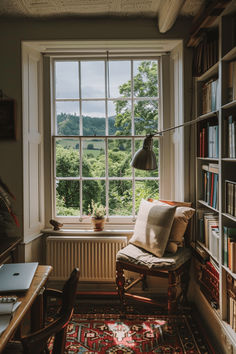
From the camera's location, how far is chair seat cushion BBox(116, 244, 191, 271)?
2602 millimetres

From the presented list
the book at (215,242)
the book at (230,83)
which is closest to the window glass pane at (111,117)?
the book at (230,83)

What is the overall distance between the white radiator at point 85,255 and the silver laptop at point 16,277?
1359 millimetres

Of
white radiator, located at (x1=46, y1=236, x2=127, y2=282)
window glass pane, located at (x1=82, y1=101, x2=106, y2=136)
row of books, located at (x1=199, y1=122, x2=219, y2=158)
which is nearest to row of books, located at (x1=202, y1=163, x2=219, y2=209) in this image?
row of books, located at (x1=199, y1=122, x2=219, y2=158)

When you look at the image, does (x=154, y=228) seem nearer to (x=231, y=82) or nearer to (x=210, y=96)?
(x=210, y=96)

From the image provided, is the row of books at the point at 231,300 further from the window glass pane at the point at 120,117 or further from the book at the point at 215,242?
the window glass pane at the point at 120,117

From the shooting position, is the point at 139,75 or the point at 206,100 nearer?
the point at 206,100

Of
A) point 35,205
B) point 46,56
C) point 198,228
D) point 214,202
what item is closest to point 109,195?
point 35,205

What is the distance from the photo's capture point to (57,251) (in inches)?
130

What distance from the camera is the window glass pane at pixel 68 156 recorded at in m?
3.57

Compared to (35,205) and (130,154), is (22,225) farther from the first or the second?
(130,154)

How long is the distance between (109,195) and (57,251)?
0.91 metres

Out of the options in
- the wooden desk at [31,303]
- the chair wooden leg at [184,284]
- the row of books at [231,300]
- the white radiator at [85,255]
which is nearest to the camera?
the wooden desk at [31,303]

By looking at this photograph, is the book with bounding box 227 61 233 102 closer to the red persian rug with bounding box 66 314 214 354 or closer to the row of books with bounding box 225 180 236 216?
the row of books with bounding box 225 180 236 216

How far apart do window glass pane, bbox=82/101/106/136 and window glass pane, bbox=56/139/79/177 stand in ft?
0.85
